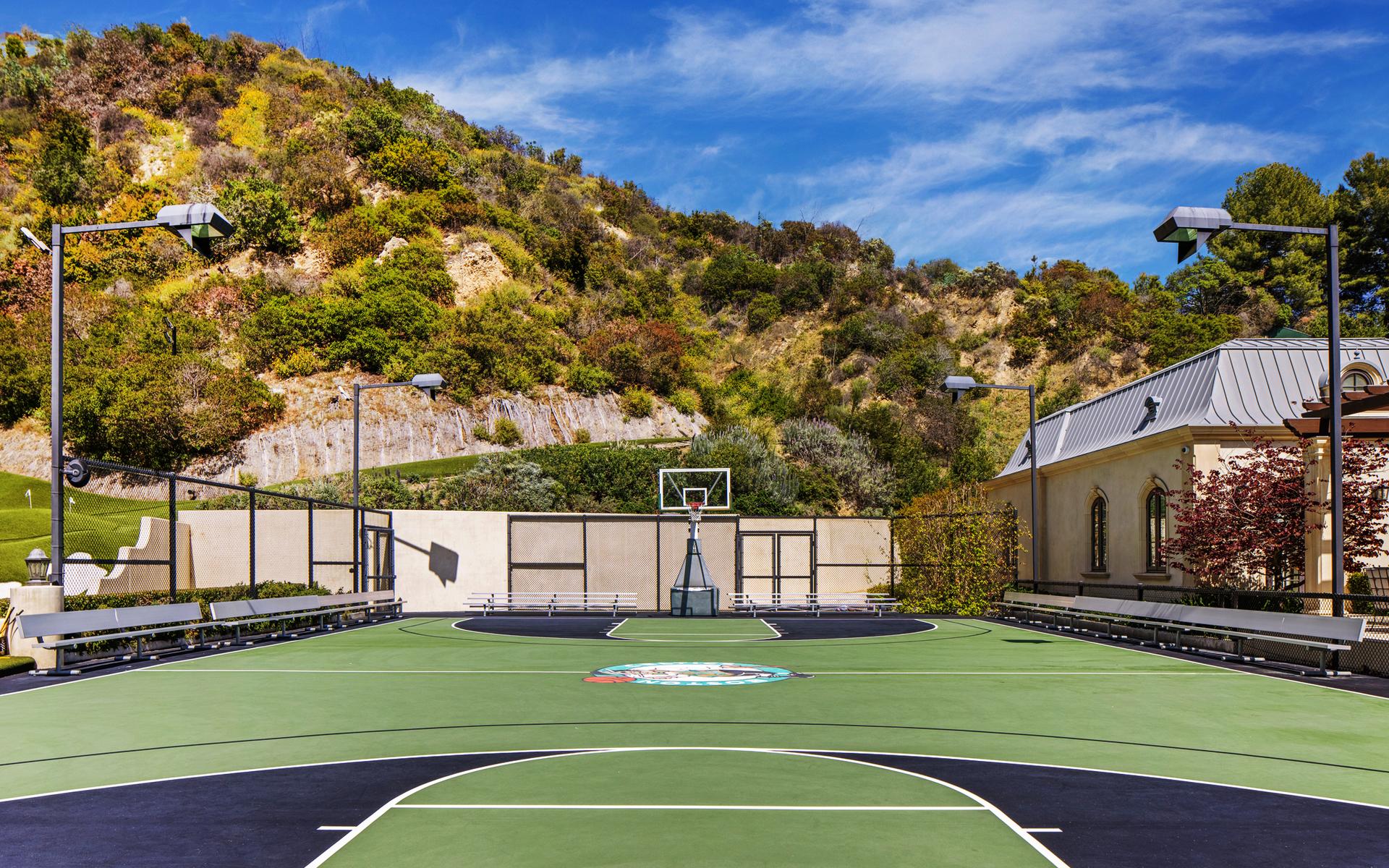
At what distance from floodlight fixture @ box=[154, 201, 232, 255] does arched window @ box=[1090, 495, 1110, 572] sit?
2415 cm

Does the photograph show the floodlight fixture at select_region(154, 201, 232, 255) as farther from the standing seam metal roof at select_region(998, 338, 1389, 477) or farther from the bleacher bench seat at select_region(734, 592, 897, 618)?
the standing seam metal roof at select_region(998, 338, 1389, 477)

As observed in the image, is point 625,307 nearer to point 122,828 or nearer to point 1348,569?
point 1348,569

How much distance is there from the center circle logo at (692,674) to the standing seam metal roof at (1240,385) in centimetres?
1407

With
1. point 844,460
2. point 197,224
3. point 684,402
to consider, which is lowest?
point 844,460

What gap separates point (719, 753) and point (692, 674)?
20.1 feet

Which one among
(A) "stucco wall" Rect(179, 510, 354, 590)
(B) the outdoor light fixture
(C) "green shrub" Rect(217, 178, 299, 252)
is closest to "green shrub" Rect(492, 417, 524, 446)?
(C) "green shrub" Rect(217, 178, 299, 252)

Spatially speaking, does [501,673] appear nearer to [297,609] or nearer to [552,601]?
[297,609]

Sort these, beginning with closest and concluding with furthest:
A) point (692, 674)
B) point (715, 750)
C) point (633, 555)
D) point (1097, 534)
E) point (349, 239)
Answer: point (715, 750), point (692, 674), point (1097, 534), point (633, 555), point (349, 239)

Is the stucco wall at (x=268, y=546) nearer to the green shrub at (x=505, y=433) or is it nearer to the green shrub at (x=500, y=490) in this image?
the green shrub at (x=500, y=490)

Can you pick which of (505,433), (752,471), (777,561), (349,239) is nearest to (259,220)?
(349,239)

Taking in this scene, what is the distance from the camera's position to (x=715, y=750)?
364 inches

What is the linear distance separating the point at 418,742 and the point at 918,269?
272ft

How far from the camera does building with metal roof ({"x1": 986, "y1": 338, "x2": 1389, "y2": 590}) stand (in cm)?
2509

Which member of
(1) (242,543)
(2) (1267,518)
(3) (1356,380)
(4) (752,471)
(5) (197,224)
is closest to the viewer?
(5) (197,224)
